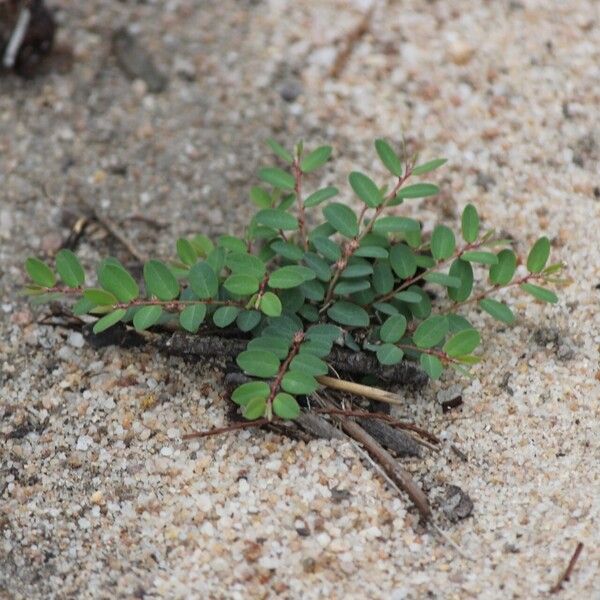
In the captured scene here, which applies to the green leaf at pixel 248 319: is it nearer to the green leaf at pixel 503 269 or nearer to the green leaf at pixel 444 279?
the green leaf at pixel 444 279

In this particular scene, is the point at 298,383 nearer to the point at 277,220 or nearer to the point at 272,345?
the point at 272,345

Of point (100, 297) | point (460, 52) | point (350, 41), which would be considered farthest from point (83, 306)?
point (460, 52)

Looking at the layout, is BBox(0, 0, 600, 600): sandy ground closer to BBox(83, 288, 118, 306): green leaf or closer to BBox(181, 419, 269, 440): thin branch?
BBox(181, 419, 269, 440): thin branch

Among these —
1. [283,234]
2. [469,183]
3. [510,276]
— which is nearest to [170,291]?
[283,234]

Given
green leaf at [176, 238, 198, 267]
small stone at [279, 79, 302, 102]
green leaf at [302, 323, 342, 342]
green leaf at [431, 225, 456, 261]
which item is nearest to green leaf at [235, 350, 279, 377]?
green leaf at [302, 323, 342, 342]

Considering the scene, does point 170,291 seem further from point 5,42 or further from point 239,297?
point 5,42

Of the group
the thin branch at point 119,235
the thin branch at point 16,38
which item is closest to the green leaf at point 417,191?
the thin branch at point 119,235
